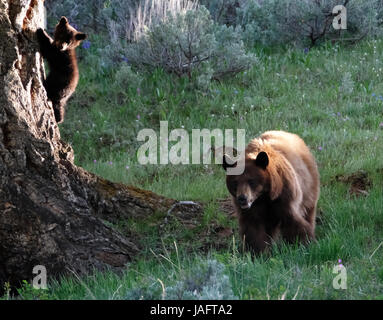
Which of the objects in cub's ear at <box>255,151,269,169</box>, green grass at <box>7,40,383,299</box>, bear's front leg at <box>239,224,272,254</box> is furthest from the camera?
bear's front leg at <box>239,224,272,254</box>

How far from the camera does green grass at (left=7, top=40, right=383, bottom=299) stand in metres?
4.66

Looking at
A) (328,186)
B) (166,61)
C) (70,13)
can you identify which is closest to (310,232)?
(328,186)

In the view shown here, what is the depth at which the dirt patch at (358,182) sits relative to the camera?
7.16 meters

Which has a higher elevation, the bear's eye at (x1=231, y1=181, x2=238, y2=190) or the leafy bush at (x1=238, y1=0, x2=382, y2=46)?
the leafy bush at (x1=238, y1=0, x2=382, y2=46)

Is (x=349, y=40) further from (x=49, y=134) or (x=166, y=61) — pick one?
(x=49, y=134)

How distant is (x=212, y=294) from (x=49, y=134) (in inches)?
97.8

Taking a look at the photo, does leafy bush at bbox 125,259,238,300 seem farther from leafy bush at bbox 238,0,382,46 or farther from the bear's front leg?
leafy bush at bbox 238,0,382,46

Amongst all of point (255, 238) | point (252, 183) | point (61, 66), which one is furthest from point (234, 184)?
point (61, 66)

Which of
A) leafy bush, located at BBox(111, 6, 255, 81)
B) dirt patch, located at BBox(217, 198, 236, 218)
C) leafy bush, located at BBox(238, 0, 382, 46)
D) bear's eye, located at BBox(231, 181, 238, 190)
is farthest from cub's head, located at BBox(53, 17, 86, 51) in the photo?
A: leafy bush, located at BBox(238, 0, 382, 46)

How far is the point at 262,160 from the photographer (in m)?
5.48

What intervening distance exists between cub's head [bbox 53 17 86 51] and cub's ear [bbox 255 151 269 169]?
7.49ft

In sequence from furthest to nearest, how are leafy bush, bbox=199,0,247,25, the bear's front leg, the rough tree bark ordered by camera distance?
leafy bush, bbox=199,0,247,25 → the bear's front leg → the rough tree bark

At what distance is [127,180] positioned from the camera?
8094 mm

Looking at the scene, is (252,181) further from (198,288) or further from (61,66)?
(61,66)
